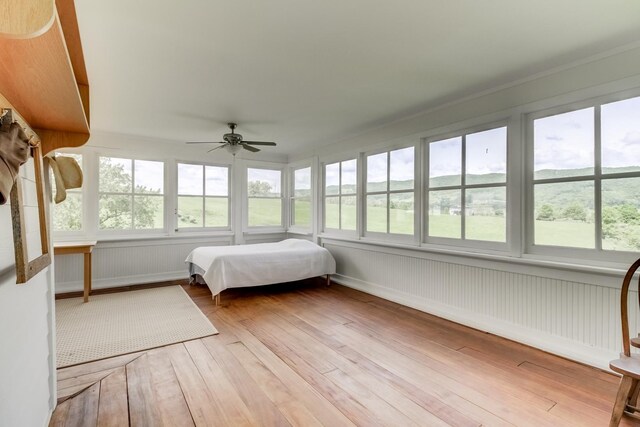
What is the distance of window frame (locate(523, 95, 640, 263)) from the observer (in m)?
2.27

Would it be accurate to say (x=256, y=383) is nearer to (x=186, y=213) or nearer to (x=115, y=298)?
(x=115, y=298)

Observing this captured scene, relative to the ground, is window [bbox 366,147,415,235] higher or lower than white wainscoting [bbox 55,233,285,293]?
higher

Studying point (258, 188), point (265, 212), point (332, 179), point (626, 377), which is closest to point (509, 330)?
point (626, 377)

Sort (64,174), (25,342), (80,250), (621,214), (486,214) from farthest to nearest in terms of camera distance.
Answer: (80,250), (486,214), (621,214), (64,174), (25,342)

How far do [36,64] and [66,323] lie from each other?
3232 mm

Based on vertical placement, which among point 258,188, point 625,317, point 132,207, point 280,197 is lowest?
point 625,317

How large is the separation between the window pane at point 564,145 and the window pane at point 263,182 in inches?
173

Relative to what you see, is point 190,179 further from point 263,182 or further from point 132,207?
point 263,182

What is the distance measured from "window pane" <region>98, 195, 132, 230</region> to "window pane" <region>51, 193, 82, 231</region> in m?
0.26

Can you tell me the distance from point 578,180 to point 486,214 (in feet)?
2.52

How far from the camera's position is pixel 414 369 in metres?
2.26

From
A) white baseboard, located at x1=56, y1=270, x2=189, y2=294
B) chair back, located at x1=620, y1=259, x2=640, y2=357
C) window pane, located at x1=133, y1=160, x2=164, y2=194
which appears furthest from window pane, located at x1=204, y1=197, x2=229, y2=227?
chair back, located at x1=620, y1=259, x2=640, y2=357

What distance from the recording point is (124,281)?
464cm

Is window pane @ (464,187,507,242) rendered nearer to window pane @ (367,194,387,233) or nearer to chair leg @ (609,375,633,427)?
window pane @ (367,194,387,233)
